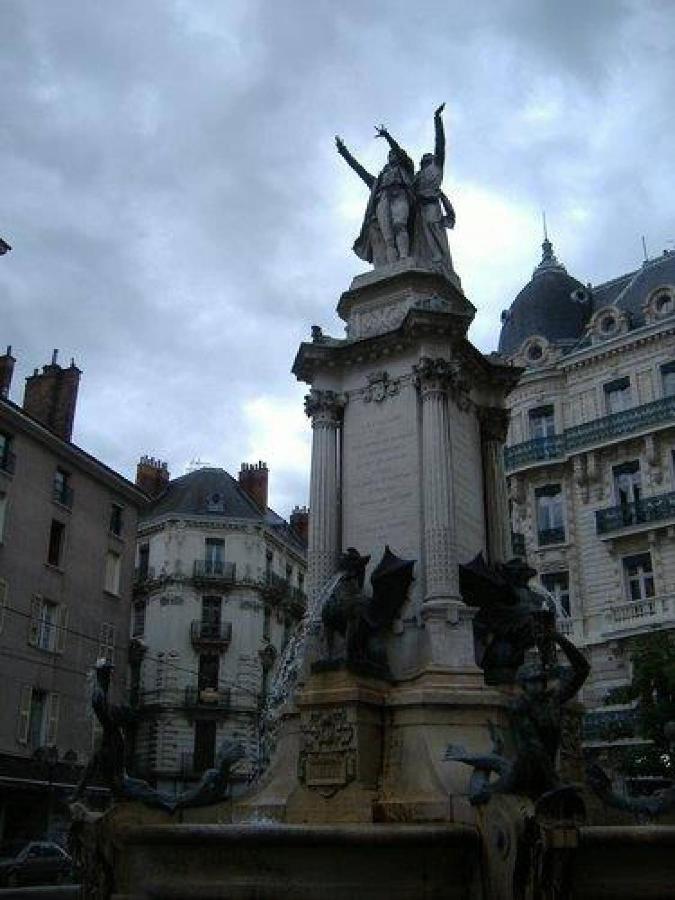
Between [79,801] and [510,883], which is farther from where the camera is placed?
[79,801]

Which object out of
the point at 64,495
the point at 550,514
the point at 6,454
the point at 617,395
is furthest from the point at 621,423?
the point at 6,454

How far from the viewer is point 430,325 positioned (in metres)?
13.6

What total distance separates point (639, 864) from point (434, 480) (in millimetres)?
5659

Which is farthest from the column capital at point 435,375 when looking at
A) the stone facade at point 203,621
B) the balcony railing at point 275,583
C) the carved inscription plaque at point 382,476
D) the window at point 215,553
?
the balcony railing at point 275,583

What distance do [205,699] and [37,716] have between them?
612 inches

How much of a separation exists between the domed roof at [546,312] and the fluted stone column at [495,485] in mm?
29395

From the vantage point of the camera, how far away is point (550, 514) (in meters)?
39.7

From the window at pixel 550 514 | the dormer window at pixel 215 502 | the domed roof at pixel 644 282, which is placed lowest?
the window at pixel 550 514

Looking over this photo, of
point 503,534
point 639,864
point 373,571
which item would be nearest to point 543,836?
point 639,864

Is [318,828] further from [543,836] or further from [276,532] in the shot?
[276,532]

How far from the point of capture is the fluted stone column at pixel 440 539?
11367mm

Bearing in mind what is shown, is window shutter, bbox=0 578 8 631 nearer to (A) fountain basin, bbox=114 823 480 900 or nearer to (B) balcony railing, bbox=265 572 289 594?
(B) balcony railing, bbox=265 572 289 594

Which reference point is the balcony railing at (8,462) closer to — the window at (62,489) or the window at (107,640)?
the window at (62,489)

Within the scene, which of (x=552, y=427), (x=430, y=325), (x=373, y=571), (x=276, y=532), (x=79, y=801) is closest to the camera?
(x=79, y=801)
